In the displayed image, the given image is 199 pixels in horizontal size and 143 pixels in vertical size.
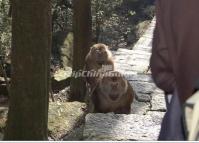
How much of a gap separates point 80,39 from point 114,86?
6.77 ft

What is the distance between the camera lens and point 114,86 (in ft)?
27.2

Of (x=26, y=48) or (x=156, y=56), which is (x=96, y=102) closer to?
(x=26, y=48)

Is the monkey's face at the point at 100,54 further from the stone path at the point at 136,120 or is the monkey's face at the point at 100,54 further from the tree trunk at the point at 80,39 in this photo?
the stone path at the point at 136,120

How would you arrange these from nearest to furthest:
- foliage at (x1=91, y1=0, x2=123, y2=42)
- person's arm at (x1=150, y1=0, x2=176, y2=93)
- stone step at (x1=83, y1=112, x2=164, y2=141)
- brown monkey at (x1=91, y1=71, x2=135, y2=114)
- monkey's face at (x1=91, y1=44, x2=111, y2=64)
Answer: person's arm at (x1=150, y1=0, x2=176, y2=93) → stone step at (x1=83, y1=112, x2=164, y2=141) → brown monkey at (x1=91, y1=71, x2=135, y2=114) → monkey's face at (x1=91, y1=44, x2=111, y2=64) → foliage at (x1=91, y1=0, x2=123, y2=42)

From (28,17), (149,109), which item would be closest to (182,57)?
(28,17)

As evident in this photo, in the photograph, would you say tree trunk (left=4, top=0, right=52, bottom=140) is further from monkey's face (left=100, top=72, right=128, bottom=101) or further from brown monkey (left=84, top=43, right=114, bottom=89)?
brown monkey (left=84, top=43, right=114, bottom=89)

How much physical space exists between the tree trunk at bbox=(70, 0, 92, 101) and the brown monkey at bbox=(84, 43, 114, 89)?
24 cm

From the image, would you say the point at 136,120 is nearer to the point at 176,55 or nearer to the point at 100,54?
the point at 100,54

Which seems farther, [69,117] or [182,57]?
[69,117]

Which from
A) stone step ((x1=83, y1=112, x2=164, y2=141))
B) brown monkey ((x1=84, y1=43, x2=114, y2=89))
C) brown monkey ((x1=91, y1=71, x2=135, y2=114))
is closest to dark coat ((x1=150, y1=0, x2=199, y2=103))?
stone step ((x1=83, y1=112, x2=164, y2=141))

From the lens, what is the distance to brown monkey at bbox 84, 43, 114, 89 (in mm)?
9766

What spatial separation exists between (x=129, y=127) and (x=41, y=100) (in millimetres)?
1276

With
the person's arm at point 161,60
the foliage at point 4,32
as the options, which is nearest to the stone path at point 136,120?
the person's arm at point 161,60

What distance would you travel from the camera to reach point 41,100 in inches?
189
